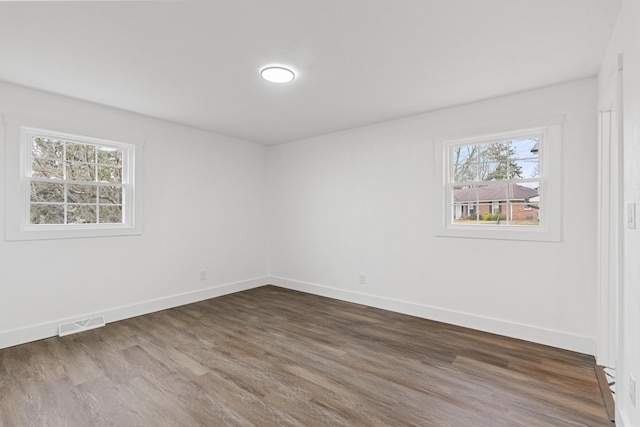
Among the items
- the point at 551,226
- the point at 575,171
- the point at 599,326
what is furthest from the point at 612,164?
the point at 599,326

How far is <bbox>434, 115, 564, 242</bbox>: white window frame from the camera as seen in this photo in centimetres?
299

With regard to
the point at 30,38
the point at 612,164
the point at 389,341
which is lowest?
the point at 389,341

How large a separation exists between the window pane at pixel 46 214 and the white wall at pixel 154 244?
236 mm

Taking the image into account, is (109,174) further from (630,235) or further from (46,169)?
(630,235)

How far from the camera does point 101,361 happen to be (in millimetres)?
2678

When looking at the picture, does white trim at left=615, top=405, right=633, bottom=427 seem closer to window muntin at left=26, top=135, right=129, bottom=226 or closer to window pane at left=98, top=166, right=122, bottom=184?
window muntin at left=26, top=135, right=129, bottom=226

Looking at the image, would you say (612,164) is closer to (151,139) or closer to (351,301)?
(351,301)

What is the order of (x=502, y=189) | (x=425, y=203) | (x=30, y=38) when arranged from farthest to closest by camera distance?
1. (x=425, y=203)
2. (x=502, y=189)
3. (x=30, y=38)

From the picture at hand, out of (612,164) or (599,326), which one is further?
(599,326)

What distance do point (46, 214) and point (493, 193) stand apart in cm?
478

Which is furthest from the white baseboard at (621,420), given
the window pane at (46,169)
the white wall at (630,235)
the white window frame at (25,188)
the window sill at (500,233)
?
the window pane at (46,169)

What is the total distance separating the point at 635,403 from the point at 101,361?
361 cm

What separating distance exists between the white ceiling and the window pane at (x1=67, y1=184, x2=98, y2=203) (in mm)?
983

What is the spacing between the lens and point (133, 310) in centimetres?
383
